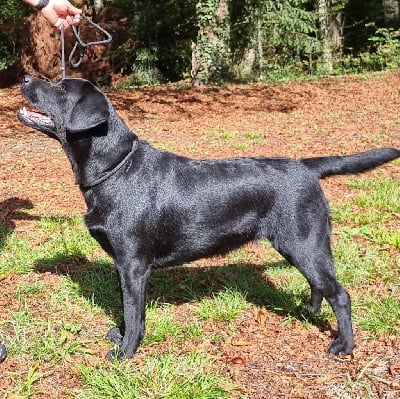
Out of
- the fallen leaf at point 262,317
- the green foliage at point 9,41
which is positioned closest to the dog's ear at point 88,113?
the fallen leaf at point 262,317

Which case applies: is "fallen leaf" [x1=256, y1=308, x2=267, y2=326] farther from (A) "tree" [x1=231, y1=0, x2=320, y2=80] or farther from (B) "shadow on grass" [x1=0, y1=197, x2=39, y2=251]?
(A) "tree" [x1=231, y1=0, x2=320, y2=80]

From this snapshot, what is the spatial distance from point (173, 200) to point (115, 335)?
115 cm

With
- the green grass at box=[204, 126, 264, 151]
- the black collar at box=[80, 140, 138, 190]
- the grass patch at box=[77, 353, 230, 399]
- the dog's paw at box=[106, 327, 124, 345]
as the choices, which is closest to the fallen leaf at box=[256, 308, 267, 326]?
the grass patch at box=[77, 353, 230, 399]

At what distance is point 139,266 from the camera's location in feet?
11.5

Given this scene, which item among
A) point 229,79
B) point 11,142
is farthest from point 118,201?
point 229,79

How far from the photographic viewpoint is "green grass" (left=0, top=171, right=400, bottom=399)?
131 inches

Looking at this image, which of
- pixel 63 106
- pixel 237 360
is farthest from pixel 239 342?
pixel 63 106

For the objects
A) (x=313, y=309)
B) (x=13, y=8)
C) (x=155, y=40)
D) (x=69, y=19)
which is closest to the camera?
(x=313, y=309)

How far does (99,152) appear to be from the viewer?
3.46m

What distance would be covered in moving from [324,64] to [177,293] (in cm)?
1843

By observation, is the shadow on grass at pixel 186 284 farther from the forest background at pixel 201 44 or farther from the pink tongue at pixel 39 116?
the forest background at pixel 201 44

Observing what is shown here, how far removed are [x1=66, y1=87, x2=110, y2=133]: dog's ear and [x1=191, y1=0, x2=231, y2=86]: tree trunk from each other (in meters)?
13.0

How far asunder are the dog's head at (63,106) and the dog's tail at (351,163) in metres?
1.56

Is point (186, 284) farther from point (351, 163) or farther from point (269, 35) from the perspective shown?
point (269, 35)
